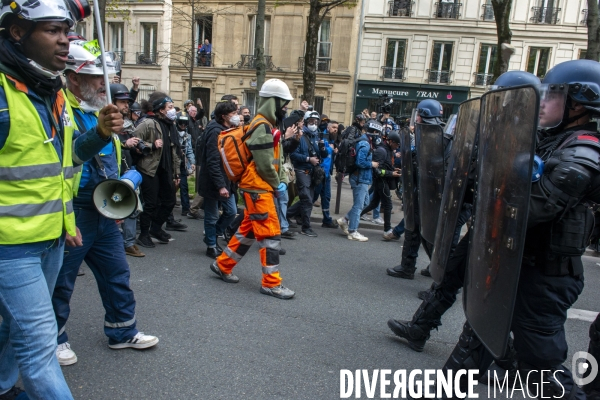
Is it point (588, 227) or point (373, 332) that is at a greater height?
point (588, 227)

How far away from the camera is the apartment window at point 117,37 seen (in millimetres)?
25969

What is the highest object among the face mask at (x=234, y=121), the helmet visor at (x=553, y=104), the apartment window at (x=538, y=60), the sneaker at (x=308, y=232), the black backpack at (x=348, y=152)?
the apartment window at (x=538, y=60)

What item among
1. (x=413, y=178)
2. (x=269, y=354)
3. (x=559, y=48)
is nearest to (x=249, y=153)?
(x=413, y=178)

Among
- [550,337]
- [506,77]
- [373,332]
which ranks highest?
[506,77]

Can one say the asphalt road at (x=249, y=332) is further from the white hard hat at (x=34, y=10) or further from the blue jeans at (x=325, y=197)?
the blue jeans at (x=325, y=197)

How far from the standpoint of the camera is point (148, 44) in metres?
25.7

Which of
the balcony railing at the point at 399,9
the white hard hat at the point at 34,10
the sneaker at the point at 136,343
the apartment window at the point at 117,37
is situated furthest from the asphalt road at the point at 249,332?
the apartment window at the point at 117,37

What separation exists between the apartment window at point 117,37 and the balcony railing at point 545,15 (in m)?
20.8

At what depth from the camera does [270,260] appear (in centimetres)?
436

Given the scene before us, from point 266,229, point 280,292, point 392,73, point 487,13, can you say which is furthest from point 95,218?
point 487,13

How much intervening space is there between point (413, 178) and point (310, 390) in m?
2.42

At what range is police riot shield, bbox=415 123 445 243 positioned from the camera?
349cm

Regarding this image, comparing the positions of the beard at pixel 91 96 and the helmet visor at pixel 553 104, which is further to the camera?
the beard at pixel 91 96

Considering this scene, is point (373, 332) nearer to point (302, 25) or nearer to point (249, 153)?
point (249, 153)
